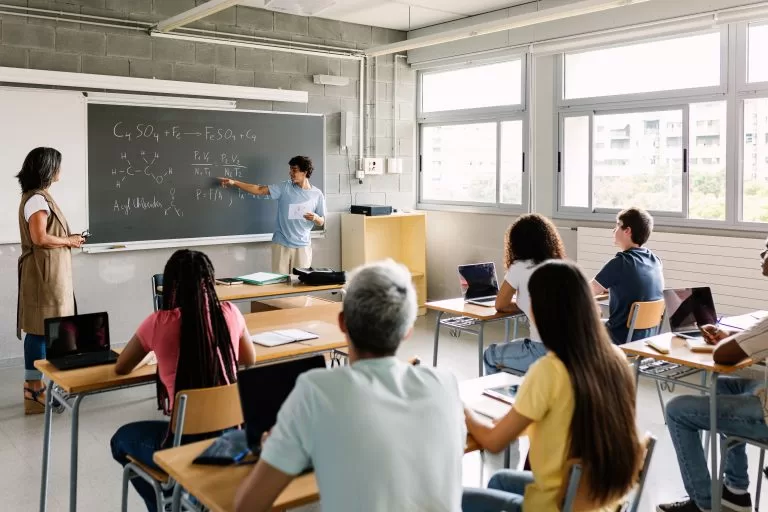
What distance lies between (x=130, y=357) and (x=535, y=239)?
2.03 metres

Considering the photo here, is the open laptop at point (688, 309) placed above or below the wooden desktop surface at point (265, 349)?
above

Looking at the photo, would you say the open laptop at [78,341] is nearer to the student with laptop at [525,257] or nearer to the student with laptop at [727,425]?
the student with laptop at [525,257]

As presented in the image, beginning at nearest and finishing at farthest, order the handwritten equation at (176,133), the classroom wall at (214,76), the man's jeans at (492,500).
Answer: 1. the man's jeans at (492,500)
2. the classroom wall at (214,76)
3. the handwritten equation at (176,133)

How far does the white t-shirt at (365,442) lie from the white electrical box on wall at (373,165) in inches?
242

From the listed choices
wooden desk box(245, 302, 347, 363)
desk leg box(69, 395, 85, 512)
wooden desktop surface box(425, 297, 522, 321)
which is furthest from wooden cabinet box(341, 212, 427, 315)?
desk leg box(69, 395, 85, 512)

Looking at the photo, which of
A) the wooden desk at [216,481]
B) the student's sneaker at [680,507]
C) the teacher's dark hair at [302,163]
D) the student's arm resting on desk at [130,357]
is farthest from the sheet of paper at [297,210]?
the wooden desk at [216,481]

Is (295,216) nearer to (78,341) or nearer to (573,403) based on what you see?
(78,341)

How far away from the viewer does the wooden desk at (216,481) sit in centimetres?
175

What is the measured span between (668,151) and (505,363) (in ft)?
9.19

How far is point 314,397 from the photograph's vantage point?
1505 mm

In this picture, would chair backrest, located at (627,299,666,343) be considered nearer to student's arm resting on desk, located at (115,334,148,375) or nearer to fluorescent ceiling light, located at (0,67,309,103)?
student's arm resting on desk, located at (115,334,148,375)

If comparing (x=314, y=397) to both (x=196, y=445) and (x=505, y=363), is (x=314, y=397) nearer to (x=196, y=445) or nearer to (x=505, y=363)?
(x=196, y=445)

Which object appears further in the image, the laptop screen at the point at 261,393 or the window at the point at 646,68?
the window at the point at 646,68

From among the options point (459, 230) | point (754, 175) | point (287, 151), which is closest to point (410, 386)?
point (754, 175)
